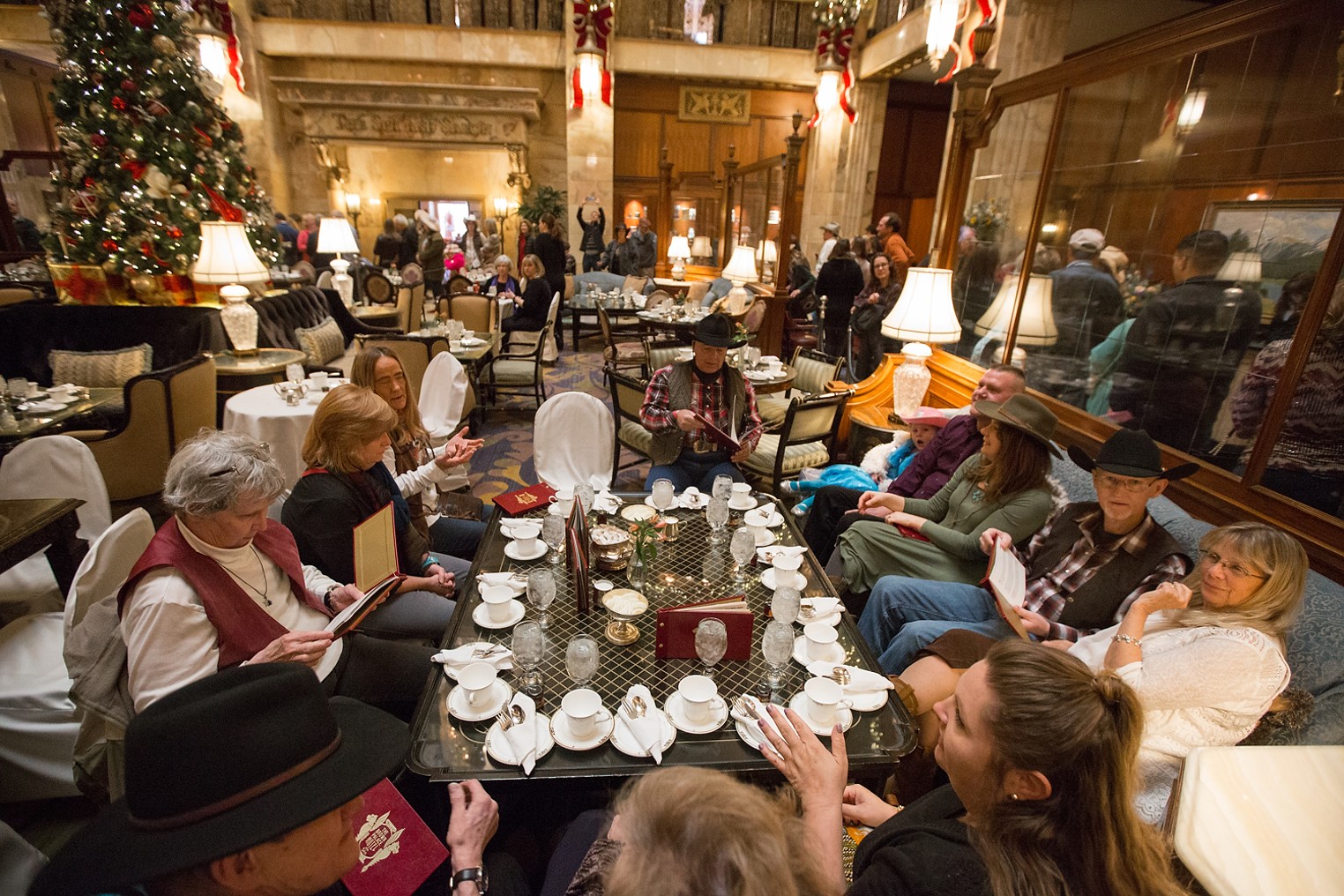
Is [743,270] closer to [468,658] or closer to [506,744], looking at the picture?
[468,658]

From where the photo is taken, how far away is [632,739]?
4.87 feet

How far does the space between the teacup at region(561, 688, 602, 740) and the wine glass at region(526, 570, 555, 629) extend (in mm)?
373

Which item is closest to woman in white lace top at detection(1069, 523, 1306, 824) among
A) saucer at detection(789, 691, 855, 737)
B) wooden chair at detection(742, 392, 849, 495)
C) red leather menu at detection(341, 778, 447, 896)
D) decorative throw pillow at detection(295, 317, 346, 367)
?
saucer at detection(789, 691, 855, 737)

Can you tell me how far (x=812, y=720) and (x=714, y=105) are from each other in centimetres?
1353

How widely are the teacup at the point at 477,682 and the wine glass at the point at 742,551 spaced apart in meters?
0.92

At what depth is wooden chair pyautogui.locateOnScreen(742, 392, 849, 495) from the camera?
3.87m

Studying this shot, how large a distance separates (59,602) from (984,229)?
5745 mm

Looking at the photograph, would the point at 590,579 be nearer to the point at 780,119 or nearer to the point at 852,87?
the point at 852,87

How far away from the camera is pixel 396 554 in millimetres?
2289

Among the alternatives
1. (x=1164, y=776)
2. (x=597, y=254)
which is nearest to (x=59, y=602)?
(x=1164, y=776)

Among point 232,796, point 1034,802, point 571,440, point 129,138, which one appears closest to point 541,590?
point 232,796

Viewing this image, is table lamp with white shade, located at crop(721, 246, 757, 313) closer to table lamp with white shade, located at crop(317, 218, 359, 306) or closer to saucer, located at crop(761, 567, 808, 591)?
table lamp with white shade, located at crop(317, 218, 359, 306)

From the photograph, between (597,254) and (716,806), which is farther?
(597,254)

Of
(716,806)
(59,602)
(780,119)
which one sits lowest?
(59,602)
